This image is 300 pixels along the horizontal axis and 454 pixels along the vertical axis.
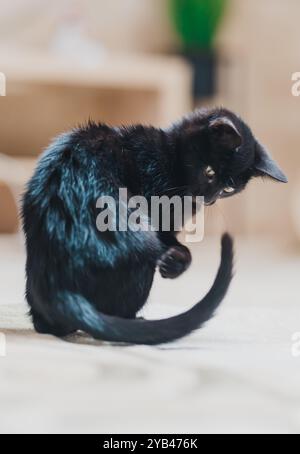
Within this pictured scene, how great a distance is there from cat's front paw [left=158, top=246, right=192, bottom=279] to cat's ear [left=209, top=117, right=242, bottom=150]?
9cm

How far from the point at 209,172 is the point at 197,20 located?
5.15ft

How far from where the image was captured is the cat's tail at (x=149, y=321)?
1.70ft

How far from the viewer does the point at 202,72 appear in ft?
6.63

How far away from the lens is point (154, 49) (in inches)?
83.7

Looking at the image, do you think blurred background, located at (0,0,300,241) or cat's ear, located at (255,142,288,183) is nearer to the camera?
cat's ear, located at (255,142,288,183)

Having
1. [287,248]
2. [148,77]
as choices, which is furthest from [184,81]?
[287,248]

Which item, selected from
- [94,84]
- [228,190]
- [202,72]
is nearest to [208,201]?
[228,190]

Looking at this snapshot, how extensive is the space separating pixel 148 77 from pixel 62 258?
1.18 meters

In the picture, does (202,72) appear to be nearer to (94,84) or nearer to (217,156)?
(94,84)

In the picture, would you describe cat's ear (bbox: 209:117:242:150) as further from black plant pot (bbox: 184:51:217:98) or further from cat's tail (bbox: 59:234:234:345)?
black plant pot (bbox: 184:51:217:98)

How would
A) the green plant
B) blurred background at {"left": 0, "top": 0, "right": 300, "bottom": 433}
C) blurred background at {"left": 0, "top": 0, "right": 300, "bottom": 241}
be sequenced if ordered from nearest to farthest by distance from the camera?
blurred background at {"left": 0, "top": 0, "right": 300, "bottom": 433}
blurred background at {"left": 0, "top": 0, "right": 300, "bottom": 241}
the green plant

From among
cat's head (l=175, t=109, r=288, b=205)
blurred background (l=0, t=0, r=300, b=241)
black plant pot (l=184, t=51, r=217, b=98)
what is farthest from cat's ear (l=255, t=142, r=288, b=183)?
black plant pot (l=184, t=51, r=217, b=98)

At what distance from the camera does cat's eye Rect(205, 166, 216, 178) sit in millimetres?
549

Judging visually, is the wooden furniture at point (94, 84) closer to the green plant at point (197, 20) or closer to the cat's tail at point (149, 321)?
the green plant at point (197, 20)
